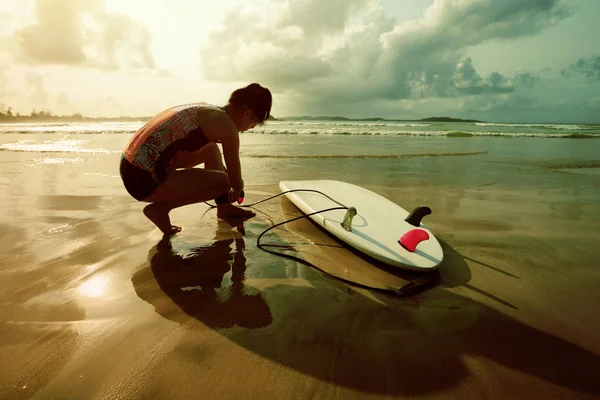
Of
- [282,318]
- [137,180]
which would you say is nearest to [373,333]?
[282,318]

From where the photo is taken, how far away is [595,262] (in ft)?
7.32

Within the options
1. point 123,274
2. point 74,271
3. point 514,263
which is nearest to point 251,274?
point 123,274

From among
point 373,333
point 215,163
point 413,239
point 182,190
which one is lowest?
point 373,333

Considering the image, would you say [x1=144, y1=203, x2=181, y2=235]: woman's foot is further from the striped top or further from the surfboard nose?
the surfboard nose

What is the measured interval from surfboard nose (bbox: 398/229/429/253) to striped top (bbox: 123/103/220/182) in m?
1.49

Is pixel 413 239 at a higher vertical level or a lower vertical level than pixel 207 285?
higher

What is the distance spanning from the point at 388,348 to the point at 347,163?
580 centimetres

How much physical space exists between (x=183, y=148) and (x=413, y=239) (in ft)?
5.36

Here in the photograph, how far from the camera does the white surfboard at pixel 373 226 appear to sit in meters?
2.07

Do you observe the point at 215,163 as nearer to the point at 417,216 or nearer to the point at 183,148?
the point at 183,148

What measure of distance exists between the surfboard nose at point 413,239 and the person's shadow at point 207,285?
986mm

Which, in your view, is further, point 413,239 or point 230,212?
point 230,212

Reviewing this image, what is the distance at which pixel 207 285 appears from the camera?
188cm

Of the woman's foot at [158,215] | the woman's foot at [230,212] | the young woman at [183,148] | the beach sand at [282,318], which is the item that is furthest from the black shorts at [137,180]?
the woman's foot at [230,212]
